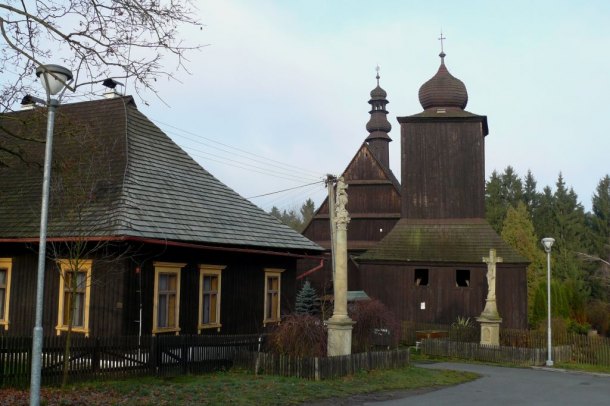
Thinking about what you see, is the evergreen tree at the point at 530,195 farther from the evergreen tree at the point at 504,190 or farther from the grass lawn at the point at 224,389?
the grass lawn at the point at 224,389

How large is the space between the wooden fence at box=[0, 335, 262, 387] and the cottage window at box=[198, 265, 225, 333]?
6.60ft

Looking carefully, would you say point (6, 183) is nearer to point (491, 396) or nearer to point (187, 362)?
point (187, 362)

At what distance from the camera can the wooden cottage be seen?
1500 centimetres

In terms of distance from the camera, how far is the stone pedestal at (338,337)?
14.9 metres

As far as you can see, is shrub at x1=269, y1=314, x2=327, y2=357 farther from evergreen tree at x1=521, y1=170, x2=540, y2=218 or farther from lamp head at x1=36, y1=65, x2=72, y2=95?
evergreen tree at x1=521, y1=170, x2=540, y2=218

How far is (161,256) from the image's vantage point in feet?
52.6

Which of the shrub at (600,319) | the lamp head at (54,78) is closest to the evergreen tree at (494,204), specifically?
the shrub at (600,319)

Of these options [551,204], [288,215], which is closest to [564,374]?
[551,204]

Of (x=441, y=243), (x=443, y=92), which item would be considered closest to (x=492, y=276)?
(x=441, y=243)

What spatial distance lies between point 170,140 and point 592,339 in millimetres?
16630

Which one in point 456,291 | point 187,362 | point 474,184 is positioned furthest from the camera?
point 474,184

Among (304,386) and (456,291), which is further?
(456,291)

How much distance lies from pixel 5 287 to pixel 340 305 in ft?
29.9

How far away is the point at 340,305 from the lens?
50.1 feet
